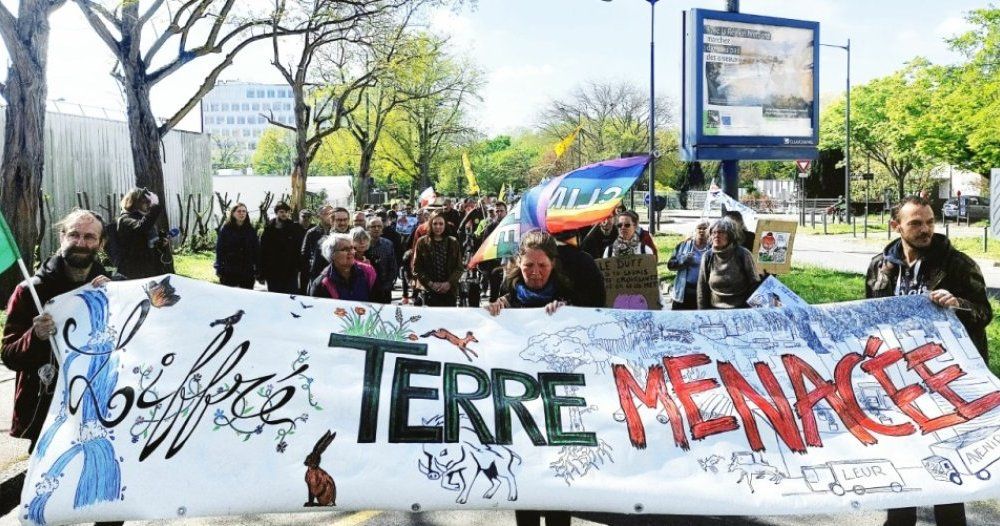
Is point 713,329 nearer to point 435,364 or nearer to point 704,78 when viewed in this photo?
point 435,364

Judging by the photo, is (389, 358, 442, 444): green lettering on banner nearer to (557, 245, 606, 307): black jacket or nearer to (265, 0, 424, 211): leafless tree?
(557, 245, 606, 307): black jacket

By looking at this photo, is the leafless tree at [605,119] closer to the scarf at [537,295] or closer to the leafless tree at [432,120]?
the leafless tree at [432,120]

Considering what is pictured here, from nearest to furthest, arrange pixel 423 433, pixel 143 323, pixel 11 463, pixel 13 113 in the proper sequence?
1. pixel 423 433
2. pixel 143 323
3. pixel 11 463
4. pixel 13 113

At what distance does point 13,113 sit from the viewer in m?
13.6

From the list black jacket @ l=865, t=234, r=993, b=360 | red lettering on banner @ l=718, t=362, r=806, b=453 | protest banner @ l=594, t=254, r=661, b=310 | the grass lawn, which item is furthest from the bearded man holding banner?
the grass lawn

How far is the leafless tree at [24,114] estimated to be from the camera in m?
13.3

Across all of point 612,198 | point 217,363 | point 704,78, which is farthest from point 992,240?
point 217,363

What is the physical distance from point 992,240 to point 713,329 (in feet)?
83.4

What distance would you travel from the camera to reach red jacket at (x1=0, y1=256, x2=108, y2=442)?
4.21 meters

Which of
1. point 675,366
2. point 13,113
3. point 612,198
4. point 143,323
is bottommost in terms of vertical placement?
point 675,366

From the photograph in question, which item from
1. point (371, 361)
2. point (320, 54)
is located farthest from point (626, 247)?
point (320, 54)

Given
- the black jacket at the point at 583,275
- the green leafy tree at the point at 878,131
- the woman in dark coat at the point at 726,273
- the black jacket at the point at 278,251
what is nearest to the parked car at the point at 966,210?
the green leafy tree at the point at 878,131

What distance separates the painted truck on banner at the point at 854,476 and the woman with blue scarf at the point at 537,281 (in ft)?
5.35

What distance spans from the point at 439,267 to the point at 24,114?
8382 mm
